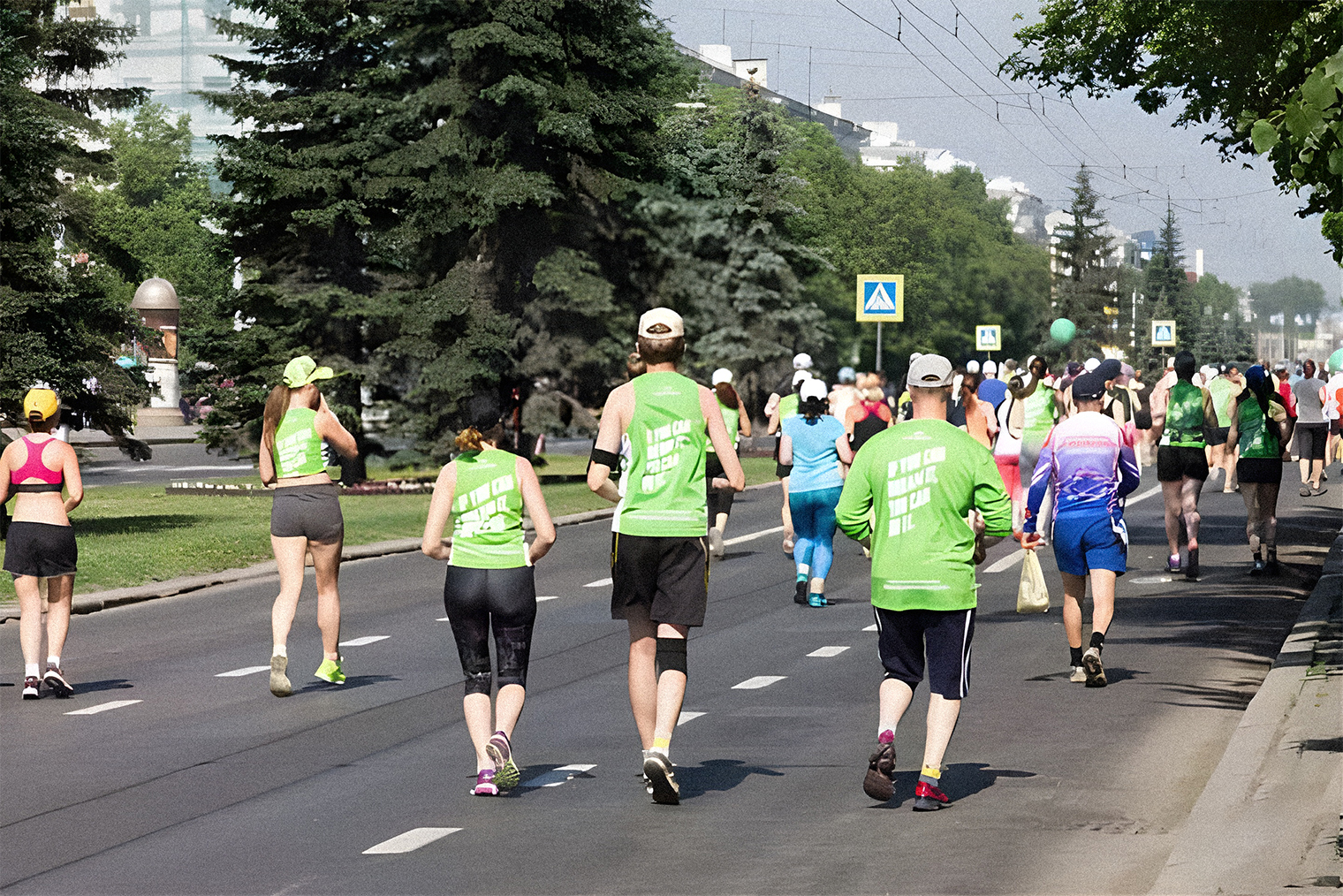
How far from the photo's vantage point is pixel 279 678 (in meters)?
10.6

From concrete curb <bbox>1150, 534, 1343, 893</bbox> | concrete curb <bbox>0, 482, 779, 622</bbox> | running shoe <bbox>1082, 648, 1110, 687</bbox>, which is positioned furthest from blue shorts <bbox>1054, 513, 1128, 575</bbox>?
concrete curb <bbox>0, 482, 779, 622</bbox>

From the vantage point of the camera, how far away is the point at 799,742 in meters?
8.91

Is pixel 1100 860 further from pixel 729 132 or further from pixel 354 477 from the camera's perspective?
pixel 729 132

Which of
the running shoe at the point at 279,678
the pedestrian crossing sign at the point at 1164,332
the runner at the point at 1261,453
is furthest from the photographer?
the pedestrian crossing sign at the point at 1164,332

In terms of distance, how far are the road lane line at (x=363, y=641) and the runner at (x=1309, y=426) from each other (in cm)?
1771

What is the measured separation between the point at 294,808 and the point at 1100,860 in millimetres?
3231

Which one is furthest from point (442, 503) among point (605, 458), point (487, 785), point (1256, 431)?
point (1256, 431)

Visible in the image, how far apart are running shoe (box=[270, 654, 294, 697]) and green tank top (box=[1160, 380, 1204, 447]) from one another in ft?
29.6

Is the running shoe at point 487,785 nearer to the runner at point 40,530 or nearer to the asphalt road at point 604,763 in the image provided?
the asphalt road at point 604,763

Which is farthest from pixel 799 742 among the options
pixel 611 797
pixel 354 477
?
pixel 354 477

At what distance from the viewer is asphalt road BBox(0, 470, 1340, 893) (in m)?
6.39

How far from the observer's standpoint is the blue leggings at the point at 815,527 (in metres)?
15.2

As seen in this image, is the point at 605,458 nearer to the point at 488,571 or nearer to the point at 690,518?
the point at 690,518

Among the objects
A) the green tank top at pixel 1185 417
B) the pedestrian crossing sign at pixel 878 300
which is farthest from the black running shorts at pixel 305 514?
the pedestrian crossing sign at pixel 878 300
